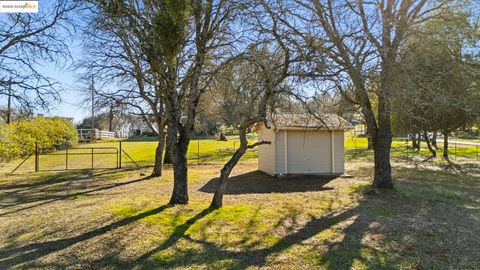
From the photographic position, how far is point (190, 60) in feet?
28.0

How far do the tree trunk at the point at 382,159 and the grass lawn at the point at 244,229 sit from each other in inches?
20.6

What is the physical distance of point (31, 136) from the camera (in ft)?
73.5

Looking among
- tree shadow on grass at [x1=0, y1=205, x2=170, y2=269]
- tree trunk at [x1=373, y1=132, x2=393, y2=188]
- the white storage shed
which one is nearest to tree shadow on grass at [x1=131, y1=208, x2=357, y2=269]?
tree shadow on grass at [x1=0, y1=205, x2=170, y2=269]

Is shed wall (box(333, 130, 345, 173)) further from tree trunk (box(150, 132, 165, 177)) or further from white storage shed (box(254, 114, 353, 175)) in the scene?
tree trunk (box(150, 132, 165, 177))

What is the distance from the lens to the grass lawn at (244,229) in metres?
4.88

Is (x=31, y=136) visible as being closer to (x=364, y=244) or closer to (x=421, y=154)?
(x=364, y=244)

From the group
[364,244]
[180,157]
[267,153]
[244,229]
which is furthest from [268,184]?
[364,244]

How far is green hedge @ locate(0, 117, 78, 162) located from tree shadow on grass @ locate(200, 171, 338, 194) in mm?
7233

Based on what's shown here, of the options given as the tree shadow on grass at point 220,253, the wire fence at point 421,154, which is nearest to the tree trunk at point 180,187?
the tree shadow on grass at point 220,253

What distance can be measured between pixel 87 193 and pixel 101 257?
20.7 ft

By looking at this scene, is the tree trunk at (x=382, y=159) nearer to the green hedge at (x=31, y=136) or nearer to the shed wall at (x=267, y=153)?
the shed wall at (x=267, y=153)

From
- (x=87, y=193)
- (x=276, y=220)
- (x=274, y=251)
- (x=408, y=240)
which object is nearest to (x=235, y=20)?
(x=276, y=220)

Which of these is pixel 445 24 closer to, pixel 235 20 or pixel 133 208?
pixel 235 20

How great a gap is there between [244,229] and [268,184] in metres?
6.44
